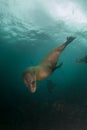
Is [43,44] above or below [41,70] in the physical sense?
above

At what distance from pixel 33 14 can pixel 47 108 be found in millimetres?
9140

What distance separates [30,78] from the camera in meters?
1.50

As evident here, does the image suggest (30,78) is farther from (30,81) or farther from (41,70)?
(41,70)

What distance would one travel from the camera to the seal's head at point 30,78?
1.47m

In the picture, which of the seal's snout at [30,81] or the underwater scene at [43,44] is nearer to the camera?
the seal's snout at [30,81]

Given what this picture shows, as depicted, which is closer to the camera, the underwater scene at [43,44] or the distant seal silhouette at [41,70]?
the distant seal silhouette at [41,70]

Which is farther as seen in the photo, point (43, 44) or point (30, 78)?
point (43, 44)

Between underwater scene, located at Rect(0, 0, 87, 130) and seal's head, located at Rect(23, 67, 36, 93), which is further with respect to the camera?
underwater scene, located at Rect(0, 0, 87, 130)

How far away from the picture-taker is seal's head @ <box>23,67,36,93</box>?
1.47 meters

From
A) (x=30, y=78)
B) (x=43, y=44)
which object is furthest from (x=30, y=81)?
Answer: (x=43, y=44)

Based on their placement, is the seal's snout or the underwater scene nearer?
the seal's snout

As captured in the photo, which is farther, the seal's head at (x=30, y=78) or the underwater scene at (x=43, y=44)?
the underwater scene at (x=43, y=44)

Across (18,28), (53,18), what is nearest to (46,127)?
(53,18)

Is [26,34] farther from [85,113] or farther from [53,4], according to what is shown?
[85,113]
